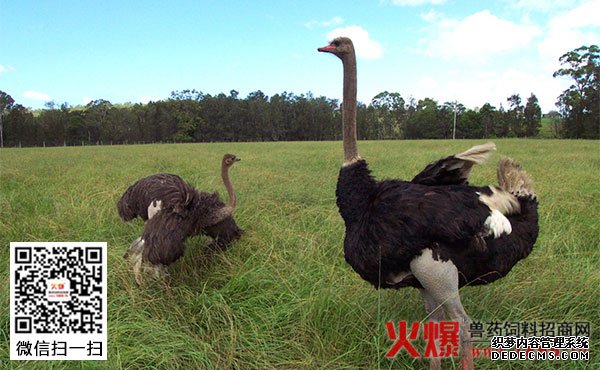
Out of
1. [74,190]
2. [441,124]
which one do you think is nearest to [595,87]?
[441,124]

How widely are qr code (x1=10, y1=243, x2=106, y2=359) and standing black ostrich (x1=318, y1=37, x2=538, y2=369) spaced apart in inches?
56.8

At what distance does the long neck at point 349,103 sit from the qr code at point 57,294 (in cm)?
156

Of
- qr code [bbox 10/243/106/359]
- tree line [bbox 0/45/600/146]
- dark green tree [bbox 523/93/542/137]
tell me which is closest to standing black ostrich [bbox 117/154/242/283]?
qr code [bbox 10/243/106/359]

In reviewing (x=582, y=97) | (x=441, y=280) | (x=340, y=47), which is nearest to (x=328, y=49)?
(x=340, y=47)

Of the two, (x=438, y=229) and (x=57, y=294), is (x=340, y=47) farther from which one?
(x=57, y=294)

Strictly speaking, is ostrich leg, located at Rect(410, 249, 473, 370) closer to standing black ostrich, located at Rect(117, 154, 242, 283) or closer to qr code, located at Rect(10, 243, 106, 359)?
qr code, located at Rect(10, 243, 106, 359)

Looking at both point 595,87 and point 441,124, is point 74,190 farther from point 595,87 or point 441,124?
point 441,124

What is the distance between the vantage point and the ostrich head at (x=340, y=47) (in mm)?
2822

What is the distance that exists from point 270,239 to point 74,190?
137 inches

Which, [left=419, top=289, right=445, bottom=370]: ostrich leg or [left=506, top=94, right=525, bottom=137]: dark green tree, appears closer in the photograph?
[left=419, top=289, right=445, bottom=370]: ostrich leg

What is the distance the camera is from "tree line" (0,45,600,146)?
40.5 metres

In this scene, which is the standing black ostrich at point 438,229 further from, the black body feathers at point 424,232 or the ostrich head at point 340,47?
the ostrich head at point 340,47

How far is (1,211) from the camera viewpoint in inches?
193

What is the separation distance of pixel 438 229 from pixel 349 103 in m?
1.01
